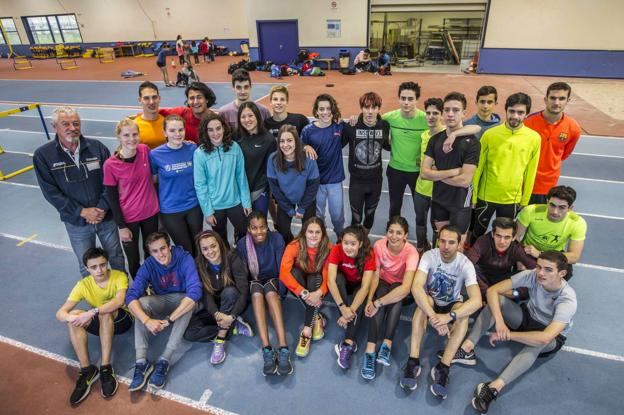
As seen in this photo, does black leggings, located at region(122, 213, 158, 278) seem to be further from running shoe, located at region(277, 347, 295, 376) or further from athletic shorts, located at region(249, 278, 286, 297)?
running shoe, located at region(277, 347, 295, 376)

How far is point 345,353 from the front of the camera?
339 centimetres

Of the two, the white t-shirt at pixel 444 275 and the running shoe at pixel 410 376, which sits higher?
the white t-shirt at pixel 444 275

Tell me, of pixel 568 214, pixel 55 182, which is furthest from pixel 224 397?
pixel 568 214

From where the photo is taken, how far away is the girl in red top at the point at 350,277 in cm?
351

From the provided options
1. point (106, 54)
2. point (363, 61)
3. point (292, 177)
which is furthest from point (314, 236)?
point (106, 54)

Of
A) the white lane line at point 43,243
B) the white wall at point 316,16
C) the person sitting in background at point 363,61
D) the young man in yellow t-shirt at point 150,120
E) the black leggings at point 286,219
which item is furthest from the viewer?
the white wall at point 316,16

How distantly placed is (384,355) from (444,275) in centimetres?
96

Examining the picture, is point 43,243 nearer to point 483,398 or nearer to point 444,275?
point 444,275

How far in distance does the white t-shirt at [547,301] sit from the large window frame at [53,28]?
37812mm

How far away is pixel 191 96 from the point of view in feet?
14.1

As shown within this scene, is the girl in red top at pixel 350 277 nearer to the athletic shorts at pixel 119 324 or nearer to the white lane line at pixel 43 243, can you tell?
the athletic shorts at pixel 119 324

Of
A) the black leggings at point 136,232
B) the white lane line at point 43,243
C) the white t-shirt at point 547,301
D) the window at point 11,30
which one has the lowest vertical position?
the white lane line at point 43,243

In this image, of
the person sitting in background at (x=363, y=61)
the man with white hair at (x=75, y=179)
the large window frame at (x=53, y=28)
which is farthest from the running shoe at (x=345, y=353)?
the large window frame at (x=53, y=28)

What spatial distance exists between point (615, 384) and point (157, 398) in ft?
13.2
